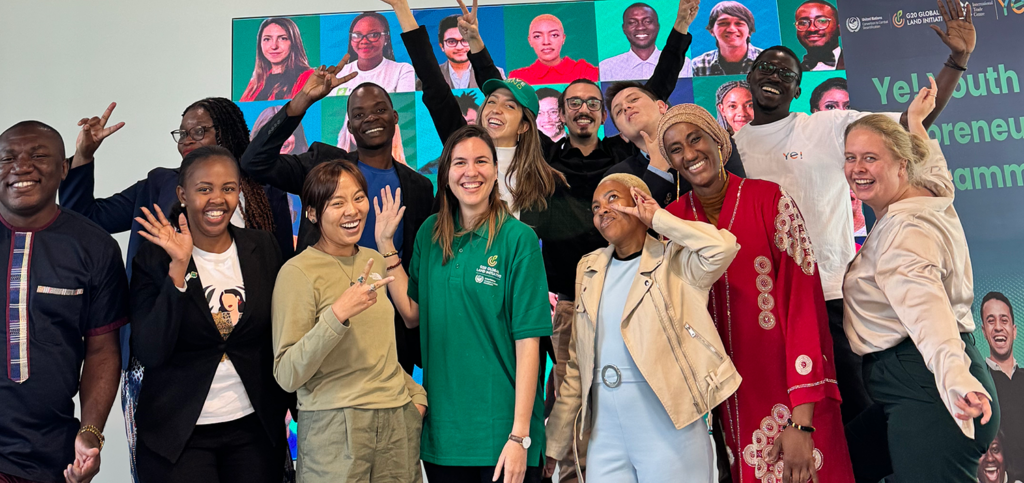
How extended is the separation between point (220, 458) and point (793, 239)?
2085mm

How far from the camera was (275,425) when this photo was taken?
2.48 m

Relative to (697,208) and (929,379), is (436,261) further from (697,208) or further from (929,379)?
(929,379)

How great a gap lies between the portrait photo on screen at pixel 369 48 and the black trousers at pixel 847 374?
3522 millimetres

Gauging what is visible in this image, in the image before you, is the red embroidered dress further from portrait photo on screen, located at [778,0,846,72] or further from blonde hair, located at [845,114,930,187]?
portrait photo on screen, located at [778,0,846,72]

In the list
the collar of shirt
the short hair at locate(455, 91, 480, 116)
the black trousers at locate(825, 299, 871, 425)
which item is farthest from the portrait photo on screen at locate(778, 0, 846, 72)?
the black trousers at locate(825, 299, 871, 425)

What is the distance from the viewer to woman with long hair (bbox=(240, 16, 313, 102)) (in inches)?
220

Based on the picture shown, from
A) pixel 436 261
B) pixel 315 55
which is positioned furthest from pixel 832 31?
pixel 436 261

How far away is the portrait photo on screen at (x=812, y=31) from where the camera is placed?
5473mm

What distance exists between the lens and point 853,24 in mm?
5336

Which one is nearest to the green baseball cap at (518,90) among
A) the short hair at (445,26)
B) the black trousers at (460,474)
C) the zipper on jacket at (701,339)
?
the zipper on jacket at (701,339)

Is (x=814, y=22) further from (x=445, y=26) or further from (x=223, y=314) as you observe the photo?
(x=223, y=314)

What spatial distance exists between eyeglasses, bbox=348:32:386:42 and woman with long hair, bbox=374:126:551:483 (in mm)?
3359

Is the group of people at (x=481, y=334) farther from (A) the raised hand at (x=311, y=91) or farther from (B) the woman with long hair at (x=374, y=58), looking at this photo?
(B) the woman with long hair at (x=374, y=58)

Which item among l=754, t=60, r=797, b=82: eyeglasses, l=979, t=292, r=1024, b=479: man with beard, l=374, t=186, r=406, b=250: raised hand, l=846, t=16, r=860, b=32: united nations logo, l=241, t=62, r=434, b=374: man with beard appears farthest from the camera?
l=846, t=16, r=860, b=32: united nations logo
